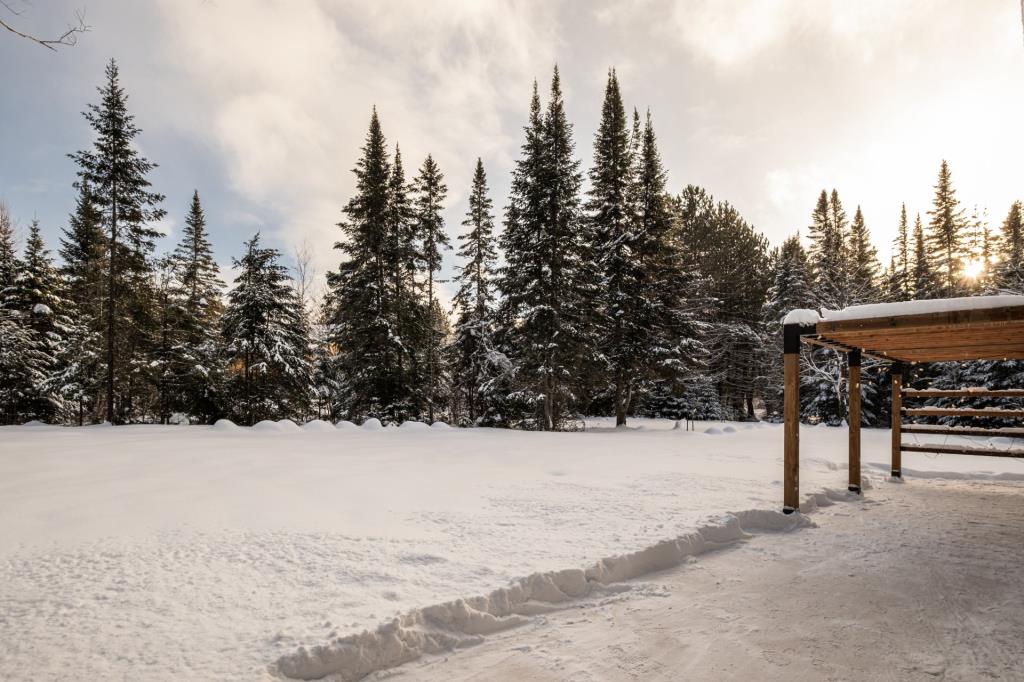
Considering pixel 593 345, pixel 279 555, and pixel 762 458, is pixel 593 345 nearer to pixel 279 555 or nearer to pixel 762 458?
pixel 762 458

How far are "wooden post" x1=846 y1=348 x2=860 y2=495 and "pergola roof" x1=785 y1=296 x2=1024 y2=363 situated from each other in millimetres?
238

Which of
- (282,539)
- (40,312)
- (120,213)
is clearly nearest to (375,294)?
(120,213)

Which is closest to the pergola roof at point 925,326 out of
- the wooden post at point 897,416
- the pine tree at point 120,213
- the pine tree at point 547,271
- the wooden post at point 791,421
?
the wooden post at point 791,421

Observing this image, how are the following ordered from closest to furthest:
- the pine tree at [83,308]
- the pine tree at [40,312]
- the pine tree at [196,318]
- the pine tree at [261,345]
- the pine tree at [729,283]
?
1. the pine tree at [83,308]
2. the pine tree at [261,345]
3. the pine tree at [196,318]
4. the pine tree at [40,312]
5. the pine tree at [729,283]

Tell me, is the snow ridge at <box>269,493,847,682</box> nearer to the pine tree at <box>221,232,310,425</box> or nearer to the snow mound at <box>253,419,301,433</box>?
the snow mound at <box>253,419,301,433</box>

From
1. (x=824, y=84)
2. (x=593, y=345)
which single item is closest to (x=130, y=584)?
(x=824, y=84)

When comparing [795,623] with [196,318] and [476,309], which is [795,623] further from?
[196,318]

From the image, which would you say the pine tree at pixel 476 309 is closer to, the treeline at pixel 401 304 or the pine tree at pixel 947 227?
the treeline at pixel 401 304

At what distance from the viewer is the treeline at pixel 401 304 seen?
1564 cm

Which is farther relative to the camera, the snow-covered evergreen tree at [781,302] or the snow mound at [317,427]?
the snow-covered evergreen tree at [781,302]

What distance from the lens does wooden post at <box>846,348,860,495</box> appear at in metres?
6.18

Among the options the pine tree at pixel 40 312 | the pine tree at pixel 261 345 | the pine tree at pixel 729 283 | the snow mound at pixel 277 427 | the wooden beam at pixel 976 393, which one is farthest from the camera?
the pine tree at pixel 729 283

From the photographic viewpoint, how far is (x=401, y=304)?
18.2 metres

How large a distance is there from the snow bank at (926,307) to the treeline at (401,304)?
32.9 feet
